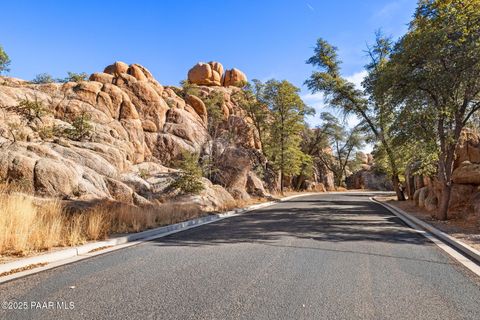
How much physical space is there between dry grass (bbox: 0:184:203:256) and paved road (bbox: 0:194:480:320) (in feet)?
4.50

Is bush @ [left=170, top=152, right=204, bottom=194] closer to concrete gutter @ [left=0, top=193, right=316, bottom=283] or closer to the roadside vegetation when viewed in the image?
concrete gutter @ [left=0, top=193, right=316, bottom=283]

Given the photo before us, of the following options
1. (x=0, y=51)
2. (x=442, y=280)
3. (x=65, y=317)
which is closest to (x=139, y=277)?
(x=65, y=317)

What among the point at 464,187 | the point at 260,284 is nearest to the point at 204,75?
the point at 464,187

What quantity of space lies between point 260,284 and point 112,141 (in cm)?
1863

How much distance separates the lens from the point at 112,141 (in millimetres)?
20422

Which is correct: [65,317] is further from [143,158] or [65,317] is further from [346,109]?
[346,109]

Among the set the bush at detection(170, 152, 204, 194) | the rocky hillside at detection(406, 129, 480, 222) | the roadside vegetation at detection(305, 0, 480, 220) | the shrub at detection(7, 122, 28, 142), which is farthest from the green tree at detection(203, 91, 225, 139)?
the roadside vegetation at detection(305, 0, 480, 220)

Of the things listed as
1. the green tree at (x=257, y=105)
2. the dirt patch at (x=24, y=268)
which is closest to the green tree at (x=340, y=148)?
the green tree at (x=257, y=105)

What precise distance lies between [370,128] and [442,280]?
22.9 m

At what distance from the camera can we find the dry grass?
19.7ft

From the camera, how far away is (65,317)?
10.9 ft

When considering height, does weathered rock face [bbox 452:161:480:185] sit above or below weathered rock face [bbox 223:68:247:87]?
below

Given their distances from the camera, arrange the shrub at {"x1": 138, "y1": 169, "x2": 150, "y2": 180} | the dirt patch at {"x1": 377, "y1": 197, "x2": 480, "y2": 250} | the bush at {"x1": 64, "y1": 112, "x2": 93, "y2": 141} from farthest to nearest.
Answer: the shrub at {"x1": 138, "y1": 169, "x2": 150, "y2": 180}, the bush at {"x1": 64, "y1": 112, "x2": 93, "y2": 141}, the dirt patch at {"x1": 377, "y1": 197, "x2": 480, "y2": 250}

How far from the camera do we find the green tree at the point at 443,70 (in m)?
10.9
